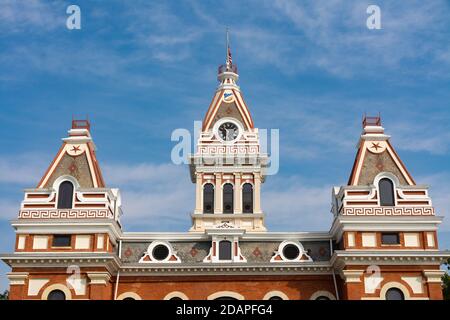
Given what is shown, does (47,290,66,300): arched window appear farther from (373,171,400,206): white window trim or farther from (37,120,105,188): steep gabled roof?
(373,171,400,206): white window trim

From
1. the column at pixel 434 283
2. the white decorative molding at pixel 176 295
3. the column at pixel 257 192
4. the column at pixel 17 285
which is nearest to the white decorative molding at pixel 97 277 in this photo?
the column at pixel 17 285

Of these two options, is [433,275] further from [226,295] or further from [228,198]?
[228,198]

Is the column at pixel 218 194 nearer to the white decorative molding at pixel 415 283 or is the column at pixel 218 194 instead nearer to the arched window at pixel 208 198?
the arched window at pixel 208 198

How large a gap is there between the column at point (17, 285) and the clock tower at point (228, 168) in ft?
49.1

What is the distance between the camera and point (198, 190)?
169ft

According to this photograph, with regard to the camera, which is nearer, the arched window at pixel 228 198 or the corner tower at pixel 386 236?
the corner tower at pixel 386 236

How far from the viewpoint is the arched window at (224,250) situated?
41469mm

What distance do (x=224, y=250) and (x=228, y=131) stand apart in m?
15.0

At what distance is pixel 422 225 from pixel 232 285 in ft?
40.5

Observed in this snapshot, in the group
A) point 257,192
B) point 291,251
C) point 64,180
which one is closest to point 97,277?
point 64,180

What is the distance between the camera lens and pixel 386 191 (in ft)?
132
